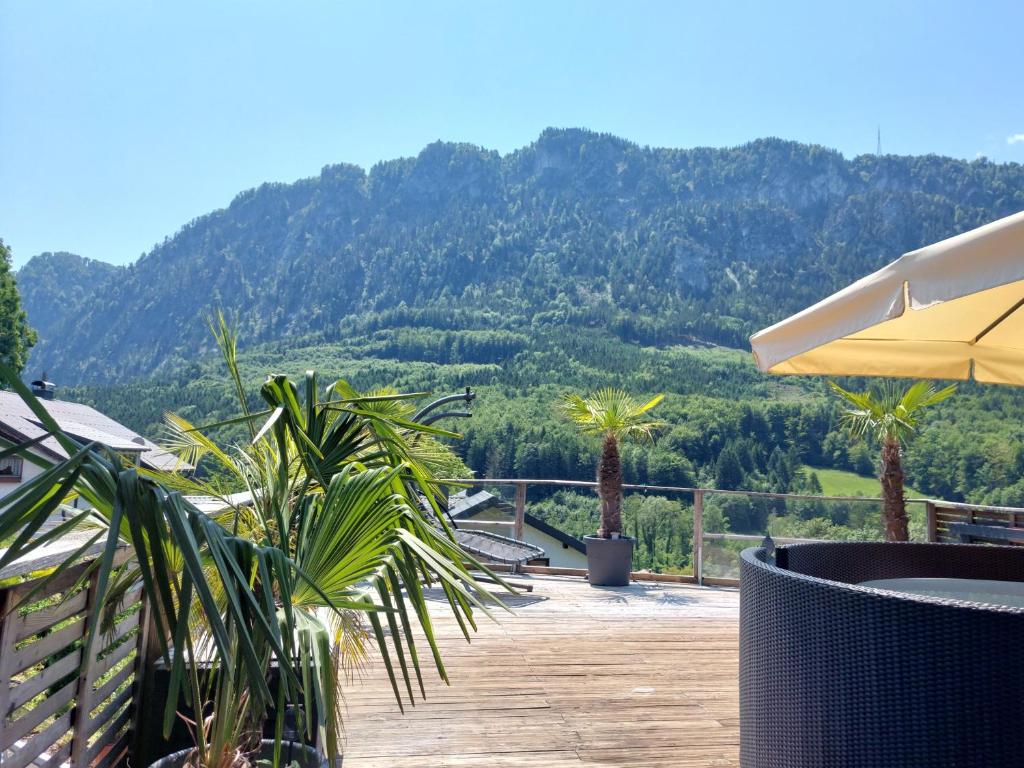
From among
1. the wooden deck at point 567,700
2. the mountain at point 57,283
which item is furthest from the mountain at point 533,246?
the wooden deck at point 567,700

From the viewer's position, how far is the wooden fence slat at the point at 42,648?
152cm

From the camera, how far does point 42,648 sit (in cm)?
Result: 165

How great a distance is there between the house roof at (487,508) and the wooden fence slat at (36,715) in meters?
6.17

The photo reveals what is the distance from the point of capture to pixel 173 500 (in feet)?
3.63

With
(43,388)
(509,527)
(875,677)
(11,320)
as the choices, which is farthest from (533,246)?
(875,677)

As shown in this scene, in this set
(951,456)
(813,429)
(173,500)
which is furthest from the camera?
(813,429)

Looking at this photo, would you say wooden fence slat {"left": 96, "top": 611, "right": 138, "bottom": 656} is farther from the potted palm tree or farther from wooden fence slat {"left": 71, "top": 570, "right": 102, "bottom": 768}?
the potted palm tree

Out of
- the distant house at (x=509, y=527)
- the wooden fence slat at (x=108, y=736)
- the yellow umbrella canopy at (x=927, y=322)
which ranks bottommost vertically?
the distant house at (x=509, y=527)

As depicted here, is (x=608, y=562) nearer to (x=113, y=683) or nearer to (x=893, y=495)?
(x=893, y=495)

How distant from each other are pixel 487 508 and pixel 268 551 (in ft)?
29.7

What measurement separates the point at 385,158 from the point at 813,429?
98.5 metres

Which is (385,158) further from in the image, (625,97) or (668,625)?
(668,625)

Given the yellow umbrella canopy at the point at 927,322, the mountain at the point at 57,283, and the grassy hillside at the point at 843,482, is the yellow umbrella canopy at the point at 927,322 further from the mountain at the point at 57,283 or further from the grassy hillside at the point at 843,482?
the mountain at the point at 57,283

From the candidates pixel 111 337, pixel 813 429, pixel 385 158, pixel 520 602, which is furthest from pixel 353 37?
pixel 385 158
